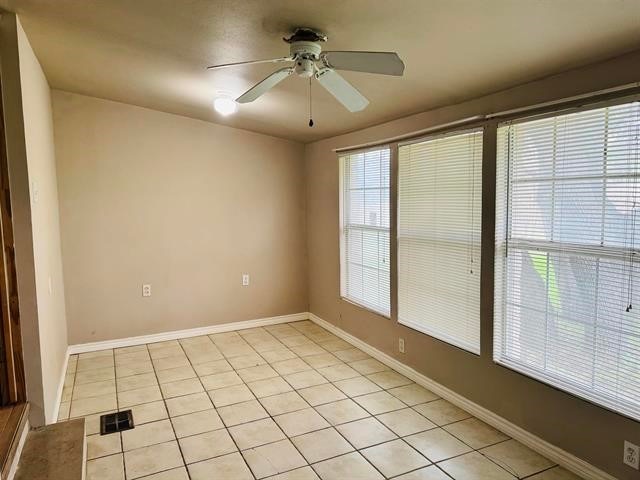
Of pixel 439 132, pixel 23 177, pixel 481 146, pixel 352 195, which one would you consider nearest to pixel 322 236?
pixel 352 195

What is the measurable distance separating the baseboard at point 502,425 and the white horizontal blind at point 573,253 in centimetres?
37

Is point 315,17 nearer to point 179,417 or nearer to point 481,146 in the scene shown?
point 481,146

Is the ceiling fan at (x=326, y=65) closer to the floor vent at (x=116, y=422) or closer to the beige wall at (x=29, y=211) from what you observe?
the beige wall at (x=29, y=211)

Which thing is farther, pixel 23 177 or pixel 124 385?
pixel 124 385

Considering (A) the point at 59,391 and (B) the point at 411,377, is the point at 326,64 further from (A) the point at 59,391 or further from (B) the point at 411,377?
(A) the point at 59,391

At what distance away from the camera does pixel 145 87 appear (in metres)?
3.64

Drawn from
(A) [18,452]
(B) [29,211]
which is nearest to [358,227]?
(B) [29,211]

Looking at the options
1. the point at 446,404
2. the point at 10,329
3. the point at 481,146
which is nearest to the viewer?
the point at 10,329

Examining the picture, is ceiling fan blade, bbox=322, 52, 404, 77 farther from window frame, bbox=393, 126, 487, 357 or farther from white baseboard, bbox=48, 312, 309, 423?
white baseboard, bbox=48, 312, 309, 423

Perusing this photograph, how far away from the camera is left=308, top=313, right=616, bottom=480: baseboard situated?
2318 millimetres

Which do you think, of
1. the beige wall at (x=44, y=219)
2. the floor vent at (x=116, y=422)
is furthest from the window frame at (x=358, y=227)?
the beige wall at (x=44, y=219)

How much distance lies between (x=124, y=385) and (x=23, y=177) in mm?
1867

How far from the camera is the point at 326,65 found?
1.96 metres

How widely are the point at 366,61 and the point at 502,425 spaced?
2357 mm
